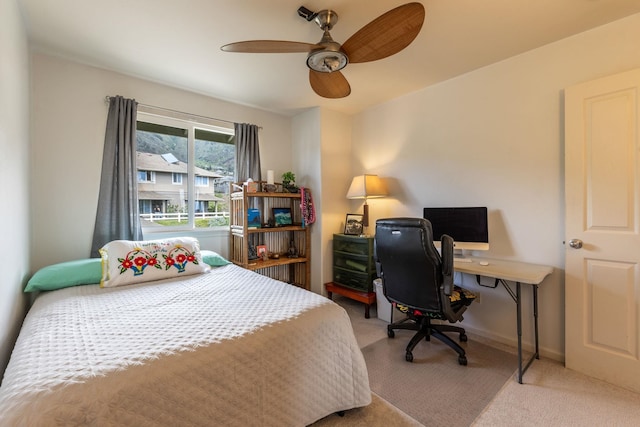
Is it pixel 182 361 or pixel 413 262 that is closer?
pixel 182 361

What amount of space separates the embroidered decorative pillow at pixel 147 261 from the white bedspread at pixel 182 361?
0.20m

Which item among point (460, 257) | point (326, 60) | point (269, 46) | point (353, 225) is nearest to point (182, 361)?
point (269, 46)

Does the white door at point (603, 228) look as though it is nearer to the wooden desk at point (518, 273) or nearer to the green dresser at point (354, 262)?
the wooden desk at point (518, 273)

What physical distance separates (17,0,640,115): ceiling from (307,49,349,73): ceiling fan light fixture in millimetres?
311

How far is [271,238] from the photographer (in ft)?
11.5

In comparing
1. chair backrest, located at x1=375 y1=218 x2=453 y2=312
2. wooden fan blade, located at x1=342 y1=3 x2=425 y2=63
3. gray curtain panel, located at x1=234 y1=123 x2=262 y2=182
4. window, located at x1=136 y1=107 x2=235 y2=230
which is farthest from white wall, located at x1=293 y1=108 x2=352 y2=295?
wooden fan blade, located at x1=342 y1=3 x2=425 y2=63

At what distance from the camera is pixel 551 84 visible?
215 centimetres

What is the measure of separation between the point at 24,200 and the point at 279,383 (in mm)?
2116

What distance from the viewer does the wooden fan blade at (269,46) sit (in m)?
1.57

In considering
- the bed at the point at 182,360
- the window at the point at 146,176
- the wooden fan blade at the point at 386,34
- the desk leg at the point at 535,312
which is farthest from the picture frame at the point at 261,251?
the desk leg at the point at 535,312

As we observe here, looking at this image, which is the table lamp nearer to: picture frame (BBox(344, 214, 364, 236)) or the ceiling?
picture frame (BBox(344, 214, 364, 236))

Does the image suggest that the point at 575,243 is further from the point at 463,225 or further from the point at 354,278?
the point at 354,278

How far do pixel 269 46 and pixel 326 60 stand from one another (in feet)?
1.19

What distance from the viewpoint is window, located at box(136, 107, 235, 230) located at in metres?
2.75
